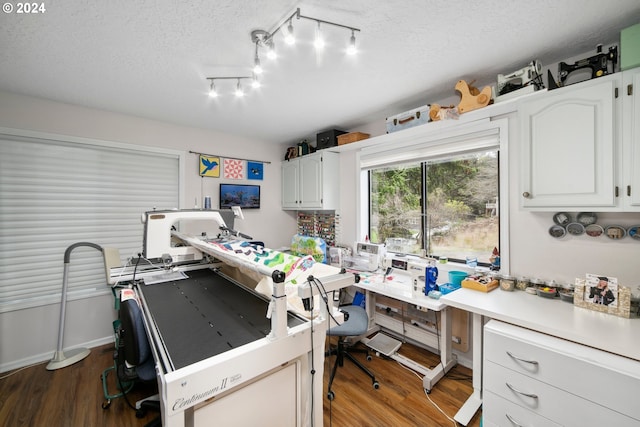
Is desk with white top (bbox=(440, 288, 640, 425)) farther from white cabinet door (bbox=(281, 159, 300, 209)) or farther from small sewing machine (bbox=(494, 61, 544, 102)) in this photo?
white cabinet door (bbox=(281, 159, 300, 209))

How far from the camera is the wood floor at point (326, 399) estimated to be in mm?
1766

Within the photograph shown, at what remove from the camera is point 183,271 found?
221 centimetres

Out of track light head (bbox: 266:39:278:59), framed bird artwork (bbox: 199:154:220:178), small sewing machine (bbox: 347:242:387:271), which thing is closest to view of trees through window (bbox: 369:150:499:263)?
small sewing machine (bbox: 347:242:387:271)

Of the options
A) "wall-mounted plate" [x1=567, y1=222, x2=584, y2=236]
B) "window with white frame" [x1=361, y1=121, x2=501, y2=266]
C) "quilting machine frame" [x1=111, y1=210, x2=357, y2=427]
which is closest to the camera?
"quilting machine frame" [x1=111, y1=210, x2=357, y2=427]

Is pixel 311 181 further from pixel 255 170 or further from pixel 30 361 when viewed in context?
pixel 30 361

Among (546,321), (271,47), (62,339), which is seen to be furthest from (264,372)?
(62,339)

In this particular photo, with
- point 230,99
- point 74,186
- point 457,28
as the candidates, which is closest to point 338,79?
point 457,28

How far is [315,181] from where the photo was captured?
3.35 m

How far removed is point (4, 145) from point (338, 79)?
10.0 ft

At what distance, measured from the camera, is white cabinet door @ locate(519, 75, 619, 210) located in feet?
4.62

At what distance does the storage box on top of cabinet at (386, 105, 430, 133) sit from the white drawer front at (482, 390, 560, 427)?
2.08 meters

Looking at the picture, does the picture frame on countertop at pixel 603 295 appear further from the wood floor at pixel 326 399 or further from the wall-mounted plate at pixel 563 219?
the wood floor at pixel 326 399

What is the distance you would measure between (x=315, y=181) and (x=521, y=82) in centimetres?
221

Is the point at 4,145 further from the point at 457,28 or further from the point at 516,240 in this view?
the point at 516,240
